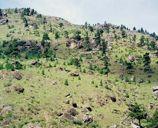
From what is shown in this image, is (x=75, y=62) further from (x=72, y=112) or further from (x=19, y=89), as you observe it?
(x=72, y=112)

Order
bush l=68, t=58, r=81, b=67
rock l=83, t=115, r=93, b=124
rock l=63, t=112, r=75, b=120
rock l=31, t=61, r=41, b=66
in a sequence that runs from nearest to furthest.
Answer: rock l=63, t=112, r=75, b=120 < rock l=83, t=115, r=93, b=124 < rock l=31, t=61, r=41, b=66 < bush l=68, t=58, r=81, b=67

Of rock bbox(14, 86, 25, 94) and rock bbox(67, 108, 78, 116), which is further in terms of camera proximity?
rock bbox(14, 86, 25, 94)

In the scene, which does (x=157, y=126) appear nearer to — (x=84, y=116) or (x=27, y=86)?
(x=84, y=116)

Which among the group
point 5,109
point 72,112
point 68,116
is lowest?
point 68,116

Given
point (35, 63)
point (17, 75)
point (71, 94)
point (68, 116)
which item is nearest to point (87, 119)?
point (68, 116)

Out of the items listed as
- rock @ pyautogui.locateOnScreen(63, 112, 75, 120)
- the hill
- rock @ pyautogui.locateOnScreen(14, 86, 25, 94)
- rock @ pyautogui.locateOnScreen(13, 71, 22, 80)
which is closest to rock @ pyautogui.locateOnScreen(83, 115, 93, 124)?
the hill

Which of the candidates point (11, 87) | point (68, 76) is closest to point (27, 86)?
point (11, 87)

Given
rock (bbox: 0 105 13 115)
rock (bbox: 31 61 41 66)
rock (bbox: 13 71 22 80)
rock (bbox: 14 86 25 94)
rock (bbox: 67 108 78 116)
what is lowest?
rock (bbox: 67 108 78 116)

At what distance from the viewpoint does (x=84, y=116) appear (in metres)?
143

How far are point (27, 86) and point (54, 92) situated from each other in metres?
9.67

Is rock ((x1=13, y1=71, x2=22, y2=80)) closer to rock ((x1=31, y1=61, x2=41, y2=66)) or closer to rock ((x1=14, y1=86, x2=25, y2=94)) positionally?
rock ((x1=14, y1=86, x2=25, y2=94))

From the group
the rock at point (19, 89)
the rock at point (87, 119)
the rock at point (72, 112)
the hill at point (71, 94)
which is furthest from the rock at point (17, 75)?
the rock at point (87, 119)

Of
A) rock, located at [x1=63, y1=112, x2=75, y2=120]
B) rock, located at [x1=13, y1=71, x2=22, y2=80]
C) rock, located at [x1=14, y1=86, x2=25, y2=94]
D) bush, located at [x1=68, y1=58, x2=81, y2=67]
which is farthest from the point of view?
bush, located at [x1=68, y1=58, x2=81, y2=67]

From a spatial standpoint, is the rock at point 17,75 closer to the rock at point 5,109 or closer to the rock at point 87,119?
the rock at point 5,109
